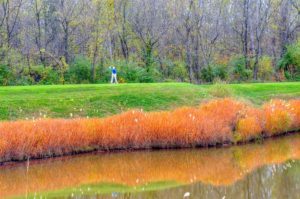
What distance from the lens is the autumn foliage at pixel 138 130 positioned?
18219 mm

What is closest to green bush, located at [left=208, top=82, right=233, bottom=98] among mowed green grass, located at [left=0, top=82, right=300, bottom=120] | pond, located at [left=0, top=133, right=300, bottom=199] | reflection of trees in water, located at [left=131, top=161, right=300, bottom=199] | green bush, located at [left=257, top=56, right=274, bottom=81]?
mowed green grass, located at [left=0, top=82, right=300, bottom=120]

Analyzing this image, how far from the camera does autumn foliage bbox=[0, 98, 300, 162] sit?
18219 millimetres

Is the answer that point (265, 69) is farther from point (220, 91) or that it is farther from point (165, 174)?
point (165, 174)

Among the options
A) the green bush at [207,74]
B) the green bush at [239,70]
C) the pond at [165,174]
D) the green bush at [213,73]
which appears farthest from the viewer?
the green bush at [239,70]

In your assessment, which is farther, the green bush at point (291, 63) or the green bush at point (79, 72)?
the green bush at point (291, 63)

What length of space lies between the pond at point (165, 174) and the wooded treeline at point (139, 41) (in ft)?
57.0

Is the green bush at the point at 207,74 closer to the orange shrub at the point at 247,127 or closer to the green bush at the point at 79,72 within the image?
the green bush at the point at 79,72

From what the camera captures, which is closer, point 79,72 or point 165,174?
point 165,174

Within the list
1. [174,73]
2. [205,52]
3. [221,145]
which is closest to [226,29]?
[205,52]

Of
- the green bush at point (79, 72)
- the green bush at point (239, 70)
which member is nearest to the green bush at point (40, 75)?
the green bush at point (79, 72)

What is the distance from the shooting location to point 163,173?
54.1 feet

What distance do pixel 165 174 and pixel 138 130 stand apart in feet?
12.6

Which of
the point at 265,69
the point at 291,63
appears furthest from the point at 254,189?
the point at 291,63

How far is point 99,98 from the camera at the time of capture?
82.5 ft
